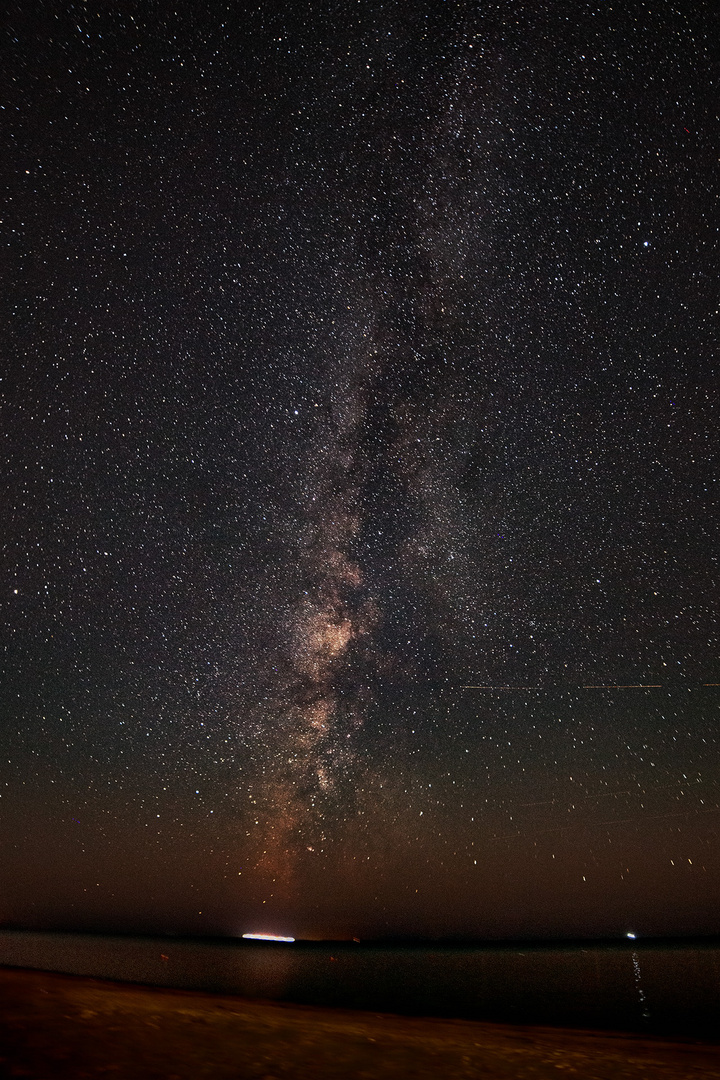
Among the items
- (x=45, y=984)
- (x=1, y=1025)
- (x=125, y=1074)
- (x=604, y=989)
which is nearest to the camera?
(x=125, y=1074)

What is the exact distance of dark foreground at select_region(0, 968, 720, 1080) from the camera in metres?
4.52

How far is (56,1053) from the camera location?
14.4ft

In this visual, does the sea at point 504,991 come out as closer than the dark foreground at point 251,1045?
No

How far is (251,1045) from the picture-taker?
5430 millimetres

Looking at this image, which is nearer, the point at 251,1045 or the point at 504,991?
the point at 251,1045

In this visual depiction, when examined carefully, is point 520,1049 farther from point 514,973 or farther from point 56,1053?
point 514,973

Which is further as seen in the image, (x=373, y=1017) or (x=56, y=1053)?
(x=373, y=1017)

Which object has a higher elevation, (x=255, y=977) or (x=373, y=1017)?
(x=373, y=1017)

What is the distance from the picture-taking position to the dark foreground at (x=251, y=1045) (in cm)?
452

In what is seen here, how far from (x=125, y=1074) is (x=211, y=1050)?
1.05 m

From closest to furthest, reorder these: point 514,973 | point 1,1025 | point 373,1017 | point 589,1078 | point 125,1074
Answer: point 125,1074, point 1,1025, point 589,1078, point 373,1017, point 514,973

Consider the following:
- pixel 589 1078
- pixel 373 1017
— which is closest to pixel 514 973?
pixel 373 1017

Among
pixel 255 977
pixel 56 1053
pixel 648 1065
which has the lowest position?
pixel 255 977

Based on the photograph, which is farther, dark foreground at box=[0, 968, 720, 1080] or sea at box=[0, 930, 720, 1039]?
sea at box=[0, 930, 720, 1039]
